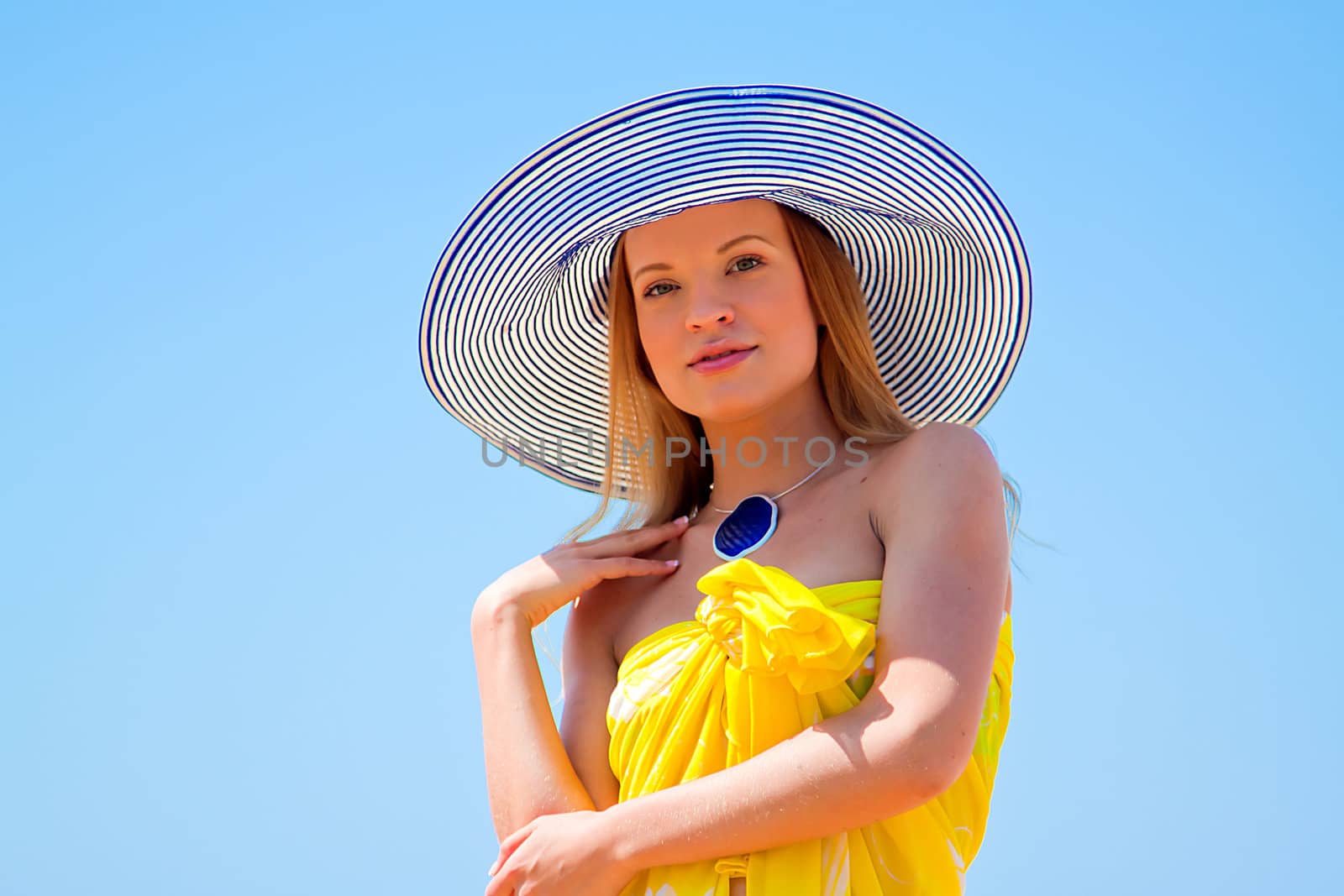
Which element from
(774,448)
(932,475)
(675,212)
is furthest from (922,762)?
(675,212)

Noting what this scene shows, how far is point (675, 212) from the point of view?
10.1 feet

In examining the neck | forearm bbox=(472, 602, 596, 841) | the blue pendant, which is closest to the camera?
forearm bbox=(472, 602, 596, 841)

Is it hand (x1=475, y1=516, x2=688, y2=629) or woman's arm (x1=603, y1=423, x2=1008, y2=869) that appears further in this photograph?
hand (x1=475, y1=516, x2=688, y2=629)

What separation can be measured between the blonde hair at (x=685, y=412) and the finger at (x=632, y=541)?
0.58ft

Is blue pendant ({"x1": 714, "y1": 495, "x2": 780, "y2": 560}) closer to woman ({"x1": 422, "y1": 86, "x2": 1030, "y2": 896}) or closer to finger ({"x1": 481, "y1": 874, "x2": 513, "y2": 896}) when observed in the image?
woman ({"x1": 422, "y1": 86, "x2": 1030, "y2": 896})

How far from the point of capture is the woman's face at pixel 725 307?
9.89 ft

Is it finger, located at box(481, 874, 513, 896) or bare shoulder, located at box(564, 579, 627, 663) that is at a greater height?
bare shoulder, located at box(564, 579, 627, 663)

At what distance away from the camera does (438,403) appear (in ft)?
12.3

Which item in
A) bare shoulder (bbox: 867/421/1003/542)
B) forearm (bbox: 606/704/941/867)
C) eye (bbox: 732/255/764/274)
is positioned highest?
eye (bbox: 732/255/764/274)

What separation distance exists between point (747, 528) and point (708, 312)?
48 centimetres

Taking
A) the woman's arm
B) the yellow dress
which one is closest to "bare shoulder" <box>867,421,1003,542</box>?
the woman's arm

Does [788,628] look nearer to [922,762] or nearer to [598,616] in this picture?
[922,762]

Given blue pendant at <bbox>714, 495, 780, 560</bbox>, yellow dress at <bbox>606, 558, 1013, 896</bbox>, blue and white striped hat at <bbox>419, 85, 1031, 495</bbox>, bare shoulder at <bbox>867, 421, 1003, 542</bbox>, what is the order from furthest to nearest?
blue pendant at <bbox>714, 495, 780, 560</bbox> < blue and white striped hat at <bbox>419, 85, 1031, 495</bbox> < bare shoulder at <bbox>867, 421, 1003, 542</bbox> < yellow dress at <bbox>606, 558, 1013, 896</bbox>

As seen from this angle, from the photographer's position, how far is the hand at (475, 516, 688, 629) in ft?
10.3
